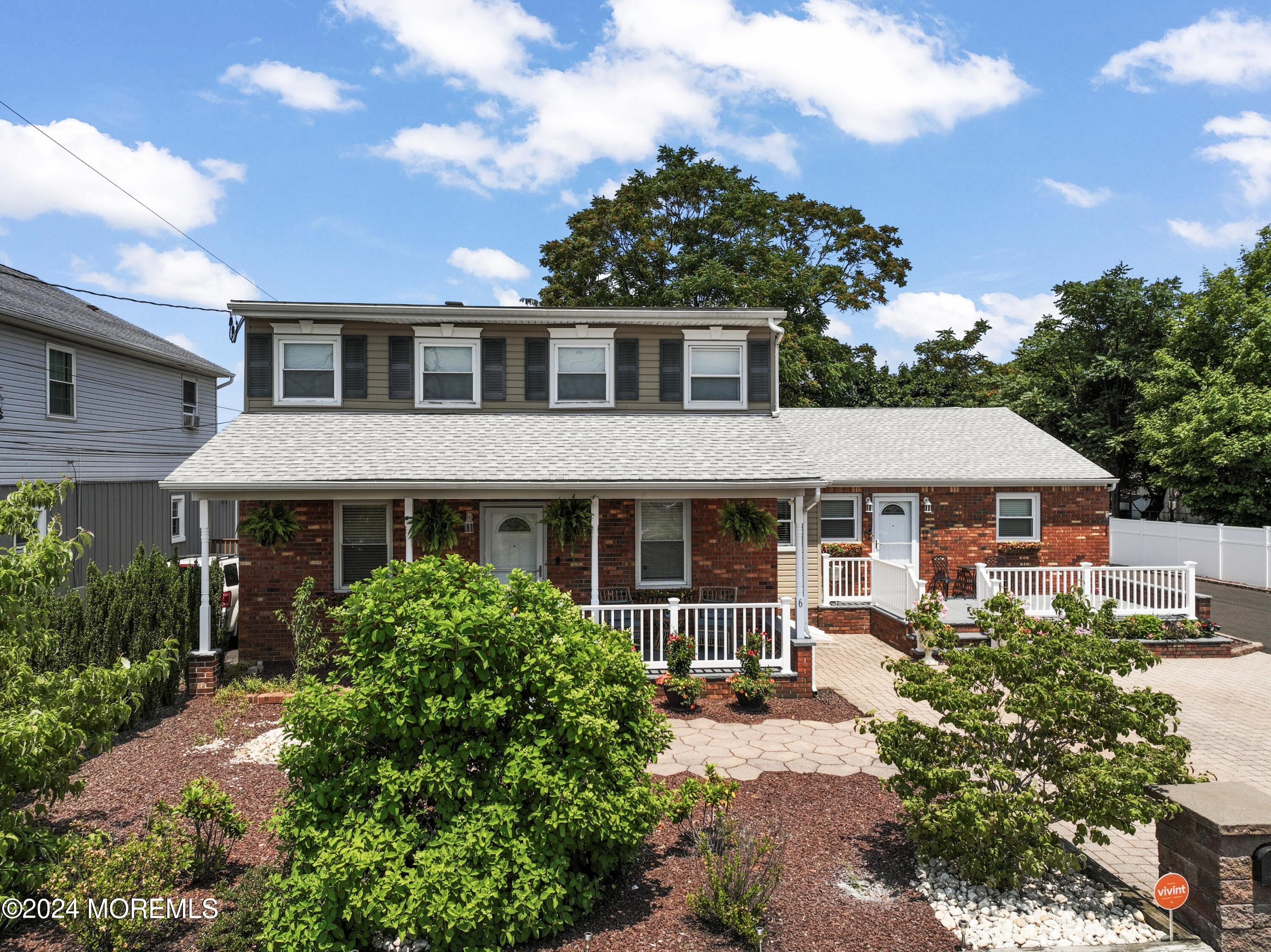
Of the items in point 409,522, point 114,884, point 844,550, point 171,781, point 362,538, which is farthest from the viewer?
point 844,550

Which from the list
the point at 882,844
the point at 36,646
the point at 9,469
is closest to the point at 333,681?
the point at 36,646

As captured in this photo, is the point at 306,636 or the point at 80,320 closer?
the point at 306,636

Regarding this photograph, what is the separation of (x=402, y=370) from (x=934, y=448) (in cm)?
1240

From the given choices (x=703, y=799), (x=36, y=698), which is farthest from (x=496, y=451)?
(x=36, y=698)

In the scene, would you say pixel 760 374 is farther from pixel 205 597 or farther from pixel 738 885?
pixel 738 885

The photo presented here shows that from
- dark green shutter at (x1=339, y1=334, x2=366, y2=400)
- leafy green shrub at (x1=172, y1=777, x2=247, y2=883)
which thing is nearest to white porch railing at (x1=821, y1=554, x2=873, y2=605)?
dark green shutter at (x1=339, y1=334, x2=366, y2=400)

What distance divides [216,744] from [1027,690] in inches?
321

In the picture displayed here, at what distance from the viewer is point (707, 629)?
10.0 metres

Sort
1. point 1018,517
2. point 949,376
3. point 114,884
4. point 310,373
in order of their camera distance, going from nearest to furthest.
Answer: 1. point 114,884
2. point 310,373
3. point 1018,517
4. point 949,376

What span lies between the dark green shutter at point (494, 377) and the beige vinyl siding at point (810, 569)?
6659 mm

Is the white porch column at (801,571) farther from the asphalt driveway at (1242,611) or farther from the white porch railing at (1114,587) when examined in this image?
the asphalt driveway at (1242,611)

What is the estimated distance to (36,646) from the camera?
520 centimetres

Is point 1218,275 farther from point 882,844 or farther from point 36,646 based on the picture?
point 36,646

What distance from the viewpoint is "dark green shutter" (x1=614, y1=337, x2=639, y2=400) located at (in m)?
13.0
